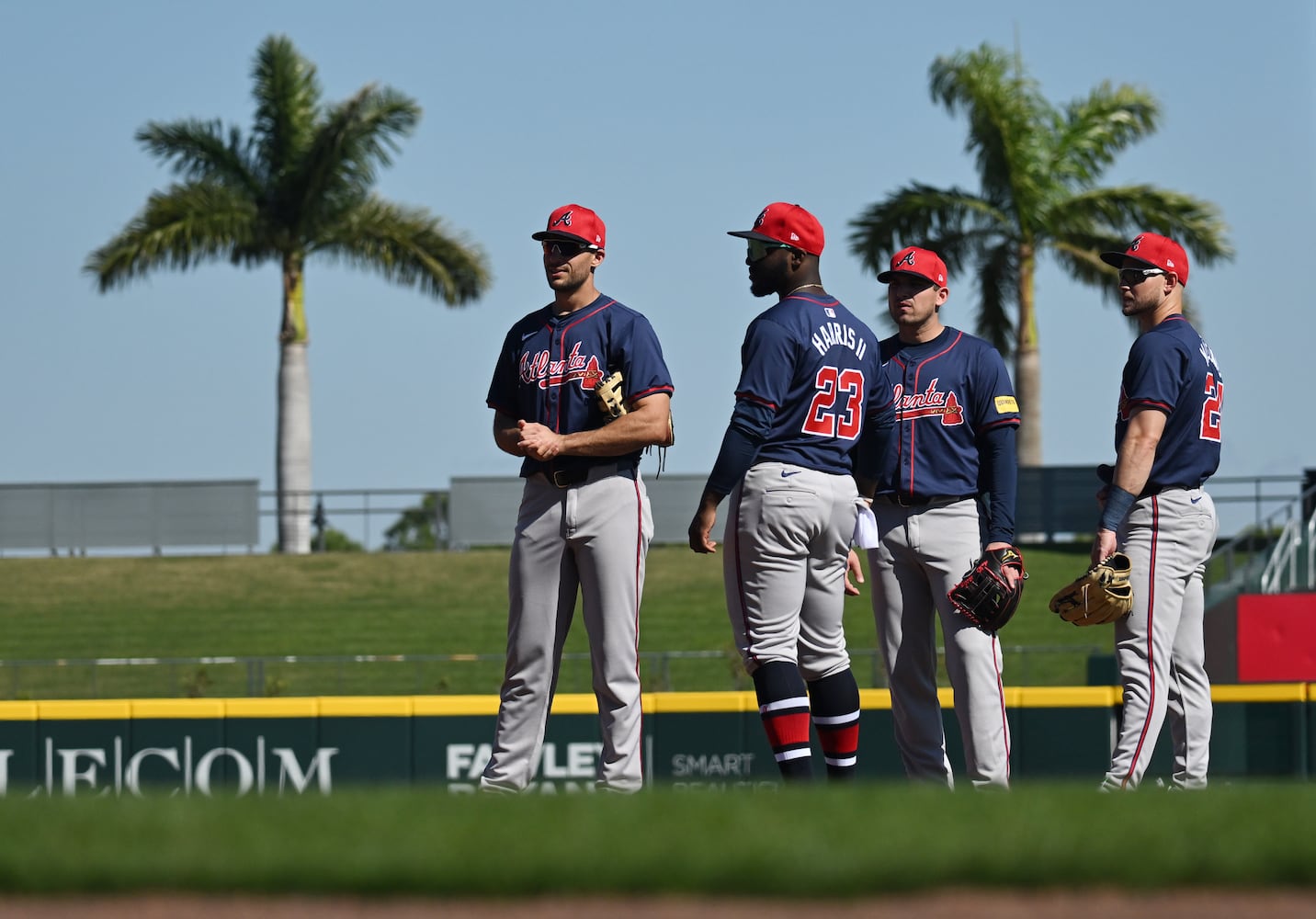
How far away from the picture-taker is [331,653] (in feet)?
87.8

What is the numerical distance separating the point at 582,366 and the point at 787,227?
932mm

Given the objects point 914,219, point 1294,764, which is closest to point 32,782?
point 1294,764

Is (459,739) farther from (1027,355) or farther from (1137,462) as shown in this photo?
(1027,355)

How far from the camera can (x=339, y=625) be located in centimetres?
2911

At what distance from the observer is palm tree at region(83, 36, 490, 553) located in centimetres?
3200

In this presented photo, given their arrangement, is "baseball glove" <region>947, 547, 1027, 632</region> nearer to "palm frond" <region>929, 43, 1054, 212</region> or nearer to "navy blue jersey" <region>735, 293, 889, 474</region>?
"navy blue jersey" <region>735, 293, 889, 474</region>

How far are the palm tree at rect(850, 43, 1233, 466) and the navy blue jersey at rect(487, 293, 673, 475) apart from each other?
24.0 m

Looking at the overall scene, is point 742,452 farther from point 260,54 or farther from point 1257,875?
point 260,54

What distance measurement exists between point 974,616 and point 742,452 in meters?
1.18

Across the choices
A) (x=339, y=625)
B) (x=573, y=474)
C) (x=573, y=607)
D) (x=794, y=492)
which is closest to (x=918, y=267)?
(x=794, y=492)

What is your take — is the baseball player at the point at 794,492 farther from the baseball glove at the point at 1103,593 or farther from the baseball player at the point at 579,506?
the baseball glove at the point at 1103,593

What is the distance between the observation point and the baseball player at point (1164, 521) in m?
6.45

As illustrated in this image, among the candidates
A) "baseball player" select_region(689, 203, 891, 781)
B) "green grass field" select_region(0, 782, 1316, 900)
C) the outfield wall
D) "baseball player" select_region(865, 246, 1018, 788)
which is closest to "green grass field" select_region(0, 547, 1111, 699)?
Result: the outfield wall

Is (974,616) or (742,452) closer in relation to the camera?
(742,452)
